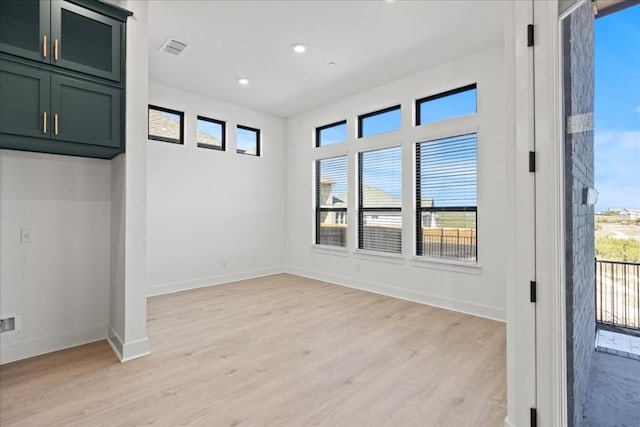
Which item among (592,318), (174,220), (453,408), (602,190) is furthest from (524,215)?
(174,220)

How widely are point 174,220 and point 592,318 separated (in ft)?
16.4

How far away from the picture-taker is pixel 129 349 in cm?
267

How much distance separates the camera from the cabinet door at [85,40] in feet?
7.86

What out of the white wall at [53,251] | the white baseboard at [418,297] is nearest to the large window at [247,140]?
the white baseboard at [418,297]

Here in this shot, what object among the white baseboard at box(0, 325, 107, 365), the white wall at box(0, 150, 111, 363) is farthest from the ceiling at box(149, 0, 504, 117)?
the white baseboard at box(0, 325, 107, 365)

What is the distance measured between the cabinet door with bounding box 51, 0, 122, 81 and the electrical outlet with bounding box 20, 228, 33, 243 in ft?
4.74

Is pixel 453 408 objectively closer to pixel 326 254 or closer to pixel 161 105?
pixel 326 254

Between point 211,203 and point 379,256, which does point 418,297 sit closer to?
point 379,256

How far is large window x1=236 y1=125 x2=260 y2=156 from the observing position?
589 centimetres

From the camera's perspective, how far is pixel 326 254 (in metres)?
5.74

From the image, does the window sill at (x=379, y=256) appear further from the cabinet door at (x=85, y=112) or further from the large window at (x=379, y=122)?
the cabinet door at (x=85, y=112)

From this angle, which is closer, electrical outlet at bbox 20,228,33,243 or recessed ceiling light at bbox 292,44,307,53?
electrical outlet at bbox 20,228,33,243

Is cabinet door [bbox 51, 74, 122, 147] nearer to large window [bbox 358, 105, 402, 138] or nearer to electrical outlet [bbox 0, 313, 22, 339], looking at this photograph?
electrical outlet [bbox 0, 313, 22, 339]

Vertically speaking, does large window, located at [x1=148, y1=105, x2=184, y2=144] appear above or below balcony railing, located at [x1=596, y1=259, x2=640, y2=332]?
above
